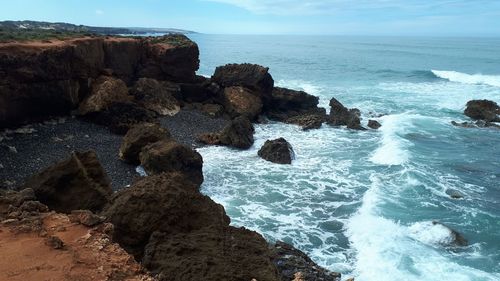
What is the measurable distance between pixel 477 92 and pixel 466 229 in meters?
34.4

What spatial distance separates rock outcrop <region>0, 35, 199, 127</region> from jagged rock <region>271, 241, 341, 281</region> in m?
14.5

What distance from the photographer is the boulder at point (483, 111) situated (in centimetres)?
3028

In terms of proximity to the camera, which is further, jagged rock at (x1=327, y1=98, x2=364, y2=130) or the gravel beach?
jagged rock at (x1=327, y1=98, x2=364, y2=130)

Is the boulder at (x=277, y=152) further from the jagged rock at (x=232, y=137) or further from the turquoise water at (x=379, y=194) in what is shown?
the jagged rock at (x=232, y=137)

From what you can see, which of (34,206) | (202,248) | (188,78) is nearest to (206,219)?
(202,248)

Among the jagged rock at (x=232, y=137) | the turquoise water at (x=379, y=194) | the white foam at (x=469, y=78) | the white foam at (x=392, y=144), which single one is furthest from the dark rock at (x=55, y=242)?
the white foam at (x=469, y=78)

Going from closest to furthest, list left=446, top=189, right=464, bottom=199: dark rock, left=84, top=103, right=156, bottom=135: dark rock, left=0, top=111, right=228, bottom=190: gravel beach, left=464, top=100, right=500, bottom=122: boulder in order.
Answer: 1. left=0, top=111, right=228, bottom=190: gravel beach
2. left=446, top=189, right=464, bottom=199: dark rock
3. left=84, top=103, right=156, bottom=135: dark rock
4. left=464, top=100, right=500, bottom=122: boulder

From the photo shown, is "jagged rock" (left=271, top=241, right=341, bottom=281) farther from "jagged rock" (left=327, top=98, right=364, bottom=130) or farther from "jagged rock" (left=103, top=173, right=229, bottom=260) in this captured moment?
"jagged rock" (left=327, top=98, right=364, bottom=130)

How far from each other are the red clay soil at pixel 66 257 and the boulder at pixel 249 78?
22987 millimetres

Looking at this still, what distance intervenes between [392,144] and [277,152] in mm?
7260

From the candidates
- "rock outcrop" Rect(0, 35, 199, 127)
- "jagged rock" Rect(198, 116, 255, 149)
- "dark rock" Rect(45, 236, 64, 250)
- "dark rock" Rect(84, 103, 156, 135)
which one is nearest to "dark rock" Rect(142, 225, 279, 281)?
"dark rock" Rect(45, 236, 64, 250)

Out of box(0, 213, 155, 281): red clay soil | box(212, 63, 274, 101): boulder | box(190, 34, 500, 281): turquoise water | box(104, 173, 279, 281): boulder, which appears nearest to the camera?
box(0, 213, 155, 281): red clay soil

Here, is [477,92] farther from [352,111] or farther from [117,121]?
[117,121]

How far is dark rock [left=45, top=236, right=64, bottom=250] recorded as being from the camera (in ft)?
20.6
